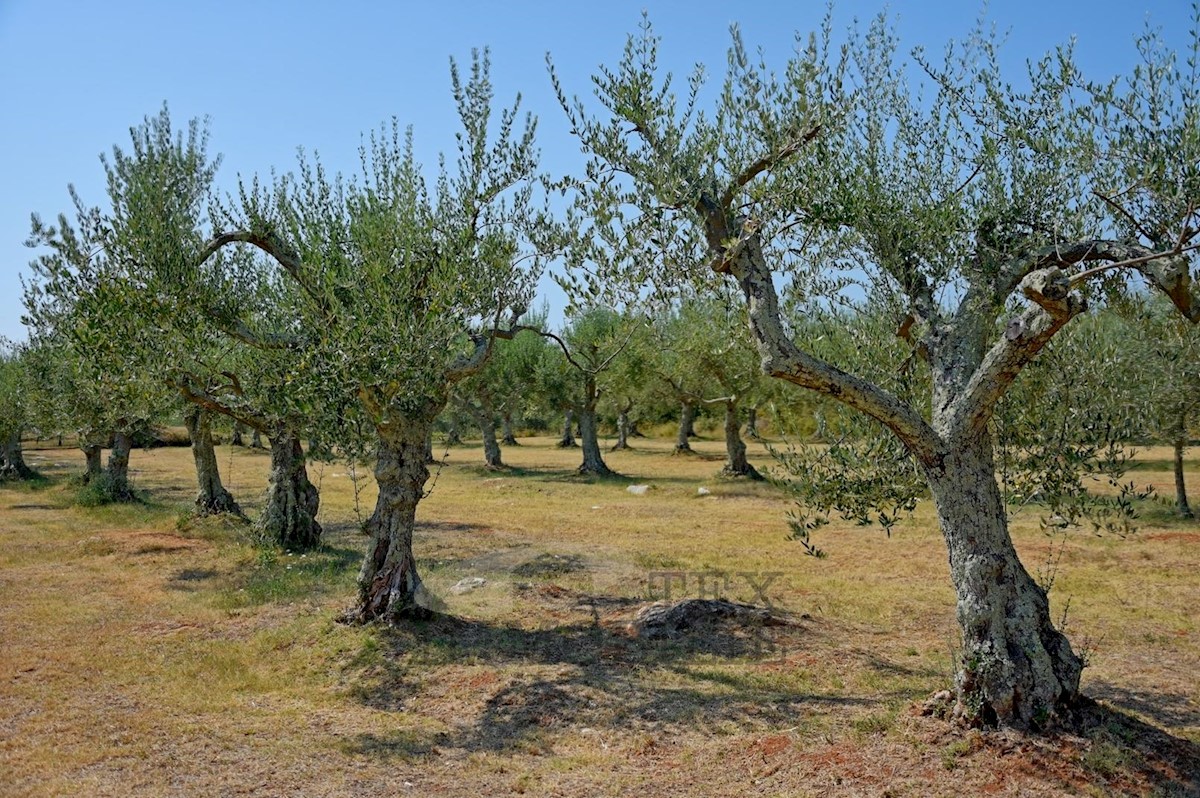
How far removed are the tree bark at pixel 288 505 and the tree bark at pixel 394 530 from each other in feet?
25.8

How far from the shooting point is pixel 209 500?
82.9 feet

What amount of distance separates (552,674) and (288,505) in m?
11.5

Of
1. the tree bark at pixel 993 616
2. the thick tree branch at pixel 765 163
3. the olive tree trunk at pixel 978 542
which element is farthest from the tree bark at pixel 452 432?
the tree bark at pixel 993 616

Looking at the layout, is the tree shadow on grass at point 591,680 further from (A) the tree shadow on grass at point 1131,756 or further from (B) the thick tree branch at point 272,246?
(B) the thick tree branch at point 272,246

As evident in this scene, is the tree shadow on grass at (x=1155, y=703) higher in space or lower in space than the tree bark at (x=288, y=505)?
lower

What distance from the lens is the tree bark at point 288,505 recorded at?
20.5m

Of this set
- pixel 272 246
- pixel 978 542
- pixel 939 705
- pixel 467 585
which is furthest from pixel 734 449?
pixel 978 542

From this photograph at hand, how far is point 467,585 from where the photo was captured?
16625 mm

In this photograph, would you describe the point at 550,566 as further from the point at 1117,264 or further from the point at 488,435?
the point at 488,435

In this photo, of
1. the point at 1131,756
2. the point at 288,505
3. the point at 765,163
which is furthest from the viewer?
the point at 288,505

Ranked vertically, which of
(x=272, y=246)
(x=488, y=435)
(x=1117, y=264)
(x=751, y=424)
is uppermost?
(x=272, y=246)

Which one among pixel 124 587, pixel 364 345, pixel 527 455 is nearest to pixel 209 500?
pixel 124 587

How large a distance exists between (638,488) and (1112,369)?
26.9 metres

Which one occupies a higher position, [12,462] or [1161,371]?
[1161,371]
